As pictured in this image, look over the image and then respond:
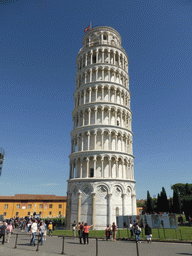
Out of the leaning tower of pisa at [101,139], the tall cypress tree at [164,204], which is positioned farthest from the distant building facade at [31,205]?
the leaning tower of pisa at [101,139]

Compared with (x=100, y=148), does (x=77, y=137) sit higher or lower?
higher

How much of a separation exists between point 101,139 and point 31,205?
137 ft

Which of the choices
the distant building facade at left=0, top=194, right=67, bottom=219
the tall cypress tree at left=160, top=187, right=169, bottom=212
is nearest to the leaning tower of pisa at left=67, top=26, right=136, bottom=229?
the tall cypress tree at left=160, top=187, right=169, bottom=212

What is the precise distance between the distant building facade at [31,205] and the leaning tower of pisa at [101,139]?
33143mm

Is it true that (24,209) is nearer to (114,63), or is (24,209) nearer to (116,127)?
(116,127)

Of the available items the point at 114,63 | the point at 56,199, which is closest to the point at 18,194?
the point at 56,199

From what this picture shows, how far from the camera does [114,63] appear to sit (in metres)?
42.2

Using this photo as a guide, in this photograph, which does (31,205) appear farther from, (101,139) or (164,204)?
(164,204)

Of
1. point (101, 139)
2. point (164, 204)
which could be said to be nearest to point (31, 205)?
point (101, 139)

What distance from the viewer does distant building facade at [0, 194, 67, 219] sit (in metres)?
59.9

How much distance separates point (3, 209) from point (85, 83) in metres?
47.7

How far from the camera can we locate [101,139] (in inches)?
1398

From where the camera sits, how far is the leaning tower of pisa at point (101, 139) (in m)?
32.1

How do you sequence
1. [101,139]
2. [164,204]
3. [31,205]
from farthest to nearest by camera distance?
[31,205], [164,204], [101,139]
